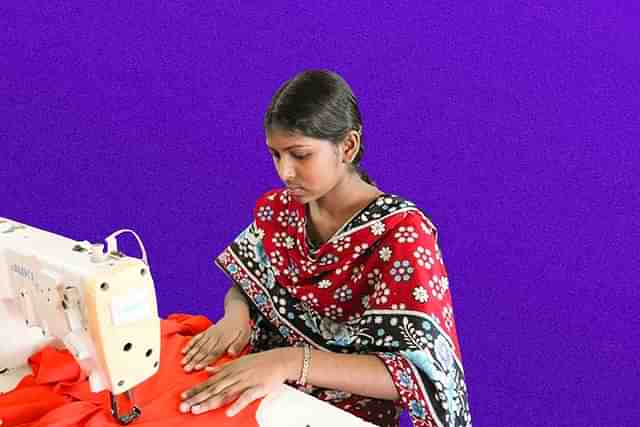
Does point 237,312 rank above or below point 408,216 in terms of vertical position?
below

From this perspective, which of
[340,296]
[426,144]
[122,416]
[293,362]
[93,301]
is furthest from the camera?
[426,144]

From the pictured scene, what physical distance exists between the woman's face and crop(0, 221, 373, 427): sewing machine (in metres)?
0.39

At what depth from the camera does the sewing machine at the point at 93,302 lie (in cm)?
99

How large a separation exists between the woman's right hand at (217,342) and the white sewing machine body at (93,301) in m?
0.23

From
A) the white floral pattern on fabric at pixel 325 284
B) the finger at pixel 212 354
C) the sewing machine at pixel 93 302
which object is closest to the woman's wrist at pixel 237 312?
the finger at pixel 212 354

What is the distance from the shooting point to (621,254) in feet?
6.70

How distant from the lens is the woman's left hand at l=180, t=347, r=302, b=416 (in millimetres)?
1142

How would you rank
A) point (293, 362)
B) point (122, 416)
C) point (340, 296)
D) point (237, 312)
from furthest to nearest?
point (237, 312) → point (340, 296) → point (293, 362) → point (122, 416)

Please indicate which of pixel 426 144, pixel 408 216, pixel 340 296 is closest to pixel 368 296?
pixel 340 296

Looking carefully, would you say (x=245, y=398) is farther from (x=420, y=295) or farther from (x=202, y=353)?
(x=420, y=295)

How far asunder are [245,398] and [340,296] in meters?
0.38

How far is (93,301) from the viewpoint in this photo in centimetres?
97

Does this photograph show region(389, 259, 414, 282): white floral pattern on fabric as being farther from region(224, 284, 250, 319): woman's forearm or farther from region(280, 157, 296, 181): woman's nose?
region(224, 284, 250, 319): woman's forearm

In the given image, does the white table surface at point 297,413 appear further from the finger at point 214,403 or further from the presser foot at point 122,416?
the presser foot at point 122,416
